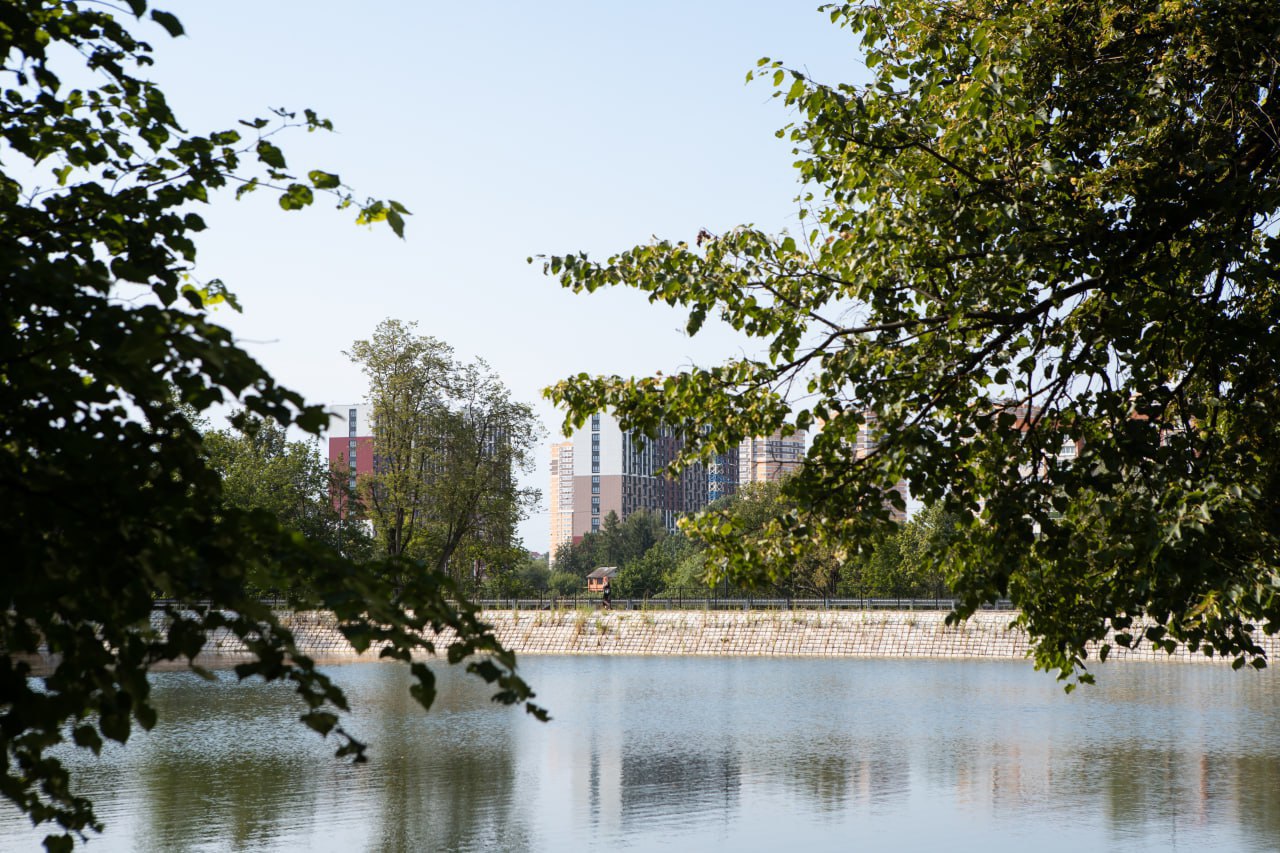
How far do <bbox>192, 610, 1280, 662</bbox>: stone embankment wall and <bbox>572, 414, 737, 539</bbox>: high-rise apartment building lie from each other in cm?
11938

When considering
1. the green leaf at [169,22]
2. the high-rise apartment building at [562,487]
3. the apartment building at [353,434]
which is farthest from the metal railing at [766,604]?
the high-rise apartment building at [562,487]

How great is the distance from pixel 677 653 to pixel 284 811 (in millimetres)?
23399

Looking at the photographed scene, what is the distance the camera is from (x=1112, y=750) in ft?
55.0

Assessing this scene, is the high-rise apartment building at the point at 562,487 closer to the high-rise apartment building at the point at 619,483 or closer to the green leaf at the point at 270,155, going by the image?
the high-rise apartment building at the point at 619,483

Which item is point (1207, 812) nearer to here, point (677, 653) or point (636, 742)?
point (636, 742)

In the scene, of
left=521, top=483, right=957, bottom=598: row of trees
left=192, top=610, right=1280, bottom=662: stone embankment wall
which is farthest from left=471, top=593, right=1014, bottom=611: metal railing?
left=521, top=483, right=957, bottom=598: row of trees

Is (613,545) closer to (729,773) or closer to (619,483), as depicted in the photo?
(619,483)

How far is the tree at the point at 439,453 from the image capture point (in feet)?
137

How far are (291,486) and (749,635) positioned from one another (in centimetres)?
2547

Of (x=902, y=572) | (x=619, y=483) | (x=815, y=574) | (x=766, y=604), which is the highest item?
(x=619, y=483)

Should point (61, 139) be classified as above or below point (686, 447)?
above

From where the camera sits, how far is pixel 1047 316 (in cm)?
666

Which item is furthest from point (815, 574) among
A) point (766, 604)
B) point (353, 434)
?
point (353, 434)

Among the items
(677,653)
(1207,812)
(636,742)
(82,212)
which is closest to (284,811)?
(636,742)
